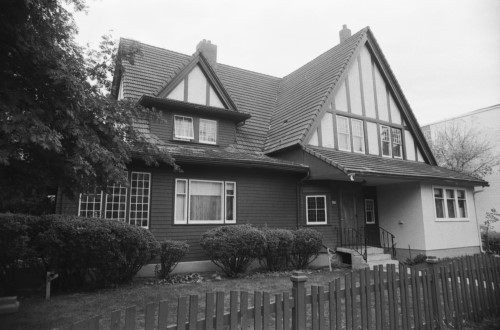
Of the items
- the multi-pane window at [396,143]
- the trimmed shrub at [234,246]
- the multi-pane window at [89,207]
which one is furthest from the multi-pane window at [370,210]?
the multi-pane window at [89,207]

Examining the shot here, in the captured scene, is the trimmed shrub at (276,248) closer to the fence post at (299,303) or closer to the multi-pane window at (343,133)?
the multi-pane window at (343,133)

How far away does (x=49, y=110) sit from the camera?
17.6 feet

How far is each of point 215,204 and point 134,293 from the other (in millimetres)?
5204

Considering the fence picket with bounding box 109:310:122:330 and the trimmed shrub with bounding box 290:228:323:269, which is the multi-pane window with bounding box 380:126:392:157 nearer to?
the trimmed shrub with bounding box 290:228:323:269

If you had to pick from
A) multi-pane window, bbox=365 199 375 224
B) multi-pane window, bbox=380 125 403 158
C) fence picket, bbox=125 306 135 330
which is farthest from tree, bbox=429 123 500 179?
fence picket, bbox=125 306 135 330

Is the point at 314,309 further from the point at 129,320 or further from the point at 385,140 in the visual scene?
the point at 385,140

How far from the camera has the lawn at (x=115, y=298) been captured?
625cm

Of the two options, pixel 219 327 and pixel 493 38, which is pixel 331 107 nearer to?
pixel 493 38

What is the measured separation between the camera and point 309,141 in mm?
14859

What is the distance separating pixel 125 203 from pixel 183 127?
4065 mm

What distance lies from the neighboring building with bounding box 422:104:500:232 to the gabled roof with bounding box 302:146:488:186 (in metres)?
9.72

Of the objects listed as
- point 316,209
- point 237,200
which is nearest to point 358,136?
point 316,209

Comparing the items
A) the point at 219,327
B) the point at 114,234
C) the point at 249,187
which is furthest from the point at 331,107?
the point at 219,327

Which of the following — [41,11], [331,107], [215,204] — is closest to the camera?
[41,11]
